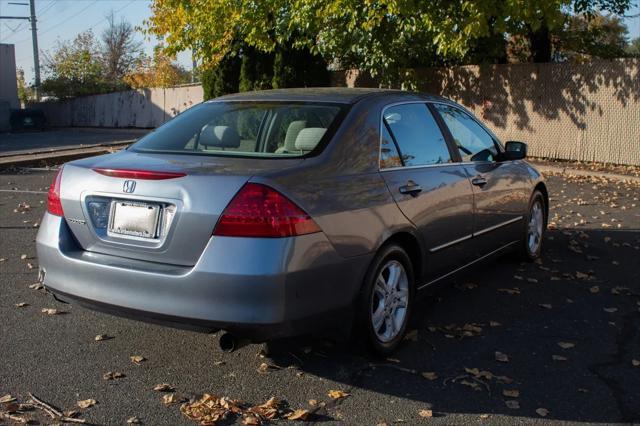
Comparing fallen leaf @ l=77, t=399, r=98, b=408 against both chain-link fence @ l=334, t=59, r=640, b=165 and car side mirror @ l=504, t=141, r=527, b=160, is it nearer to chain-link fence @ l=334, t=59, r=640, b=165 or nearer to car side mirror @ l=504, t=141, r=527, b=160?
car side mirror @ l=504, t=141, r=527, b=160

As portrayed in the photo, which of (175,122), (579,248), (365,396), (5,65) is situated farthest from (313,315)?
(5,65)

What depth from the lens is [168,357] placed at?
14.3 ft

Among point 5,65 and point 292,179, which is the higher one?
point 5,65

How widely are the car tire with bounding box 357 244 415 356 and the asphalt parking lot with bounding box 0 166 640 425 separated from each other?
0.45ft

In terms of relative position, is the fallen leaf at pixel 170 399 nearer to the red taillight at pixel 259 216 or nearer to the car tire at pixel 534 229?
the red taillight at pixel 259 216

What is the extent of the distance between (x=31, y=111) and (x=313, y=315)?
117 ft

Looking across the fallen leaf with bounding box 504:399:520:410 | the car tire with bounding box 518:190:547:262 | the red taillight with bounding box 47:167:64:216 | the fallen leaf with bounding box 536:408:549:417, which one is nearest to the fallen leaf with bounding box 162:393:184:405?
the red taillight with bounding box 47:167:64:216

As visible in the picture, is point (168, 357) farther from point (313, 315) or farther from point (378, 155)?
point (378, 155)

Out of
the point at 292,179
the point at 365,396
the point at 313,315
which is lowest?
the point at 365,396

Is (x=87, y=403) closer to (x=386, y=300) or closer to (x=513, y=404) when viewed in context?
(x=386, y=300)

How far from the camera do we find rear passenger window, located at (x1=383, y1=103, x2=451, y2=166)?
475cm

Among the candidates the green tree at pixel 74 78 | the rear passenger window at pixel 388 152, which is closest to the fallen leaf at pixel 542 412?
the rear passenger window at pixel 388 152

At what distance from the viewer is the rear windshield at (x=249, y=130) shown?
4.36 metres

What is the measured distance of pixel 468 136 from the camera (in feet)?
19.0
